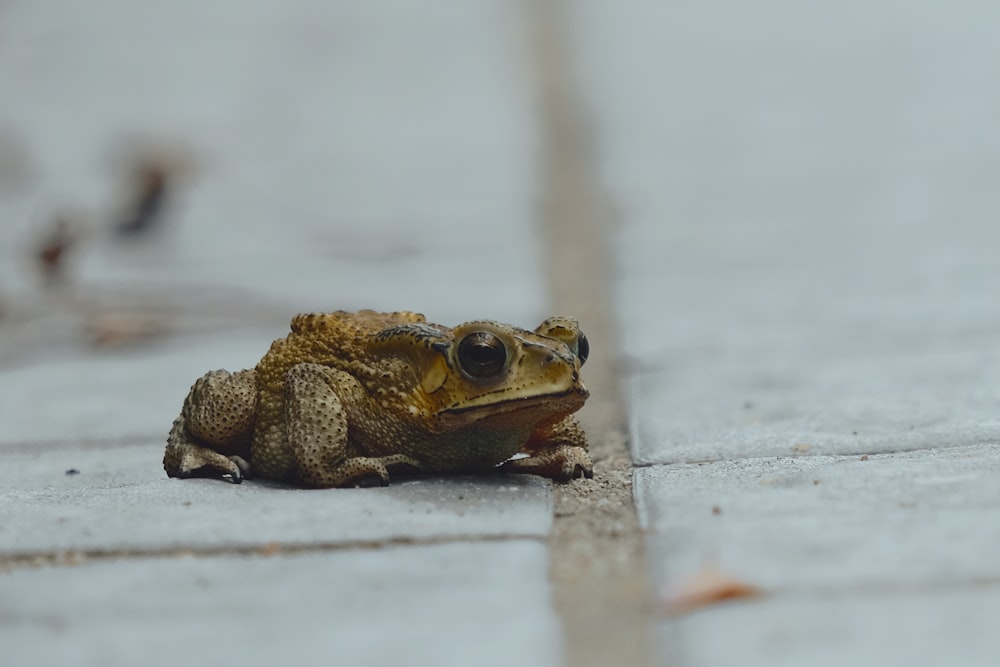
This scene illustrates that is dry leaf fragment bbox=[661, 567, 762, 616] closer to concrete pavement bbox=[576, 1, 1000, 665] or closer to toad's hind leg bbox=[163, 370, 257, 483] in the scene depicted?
concrete pavement bbox=[576, 1, 1000, 665]

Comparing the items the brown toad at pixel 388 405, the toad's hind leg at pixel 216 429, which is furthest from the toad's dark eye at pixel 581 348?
the toad's hind leg at pixel 216 429

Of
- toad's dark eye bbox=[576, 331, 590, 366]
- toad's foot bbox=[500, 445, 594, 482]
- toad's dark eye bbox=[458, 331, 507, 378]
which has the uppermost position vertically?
toad's dark eye bbox=[458, 331, 507, 378]

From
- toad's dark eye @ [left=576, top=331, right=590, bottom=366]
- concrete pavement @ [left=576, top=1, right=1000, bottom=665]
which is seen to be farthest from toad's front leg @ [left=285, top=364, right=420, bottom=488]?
concrete pavement @ [left=576, top=1, right=1000, bottom=665]

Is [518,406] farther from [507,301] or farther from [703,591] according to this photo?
[507,301]

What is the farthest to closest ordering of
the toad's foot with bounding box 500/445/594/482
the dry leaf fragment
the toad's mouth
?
the toad's foot with bounding box 500/445/594/482 → the toad's mouth → the dry leaf fragment

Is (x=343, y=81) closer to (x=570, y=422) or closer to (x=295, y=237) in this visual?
(x=295, y=237)

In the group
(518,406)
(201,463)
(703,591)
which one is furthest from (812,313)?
(703,591)
